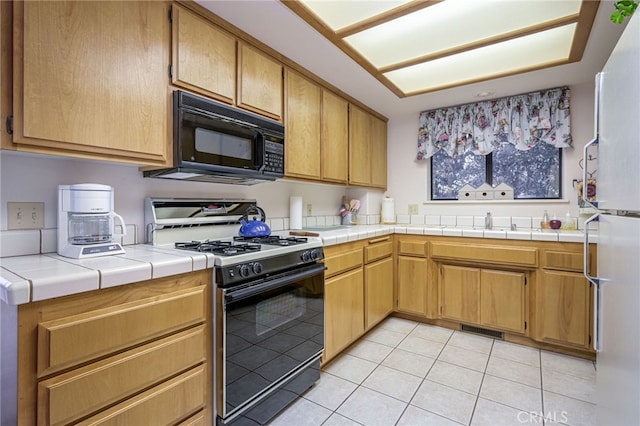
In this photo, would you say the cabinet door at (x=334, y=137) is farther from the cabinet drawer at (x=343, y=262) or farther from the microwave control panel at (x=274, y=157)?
the cabinet drawer at (x=343, y=262)

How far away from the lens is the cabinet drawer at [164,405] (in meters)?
1.10

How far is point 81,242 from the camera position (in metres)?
1.37

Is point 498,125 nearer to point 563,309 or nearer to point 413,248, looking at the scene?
point 413,248

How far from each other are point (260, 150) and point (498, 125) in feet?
7.96

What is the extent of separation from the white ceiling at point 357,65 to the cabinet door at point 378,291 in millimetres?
1586

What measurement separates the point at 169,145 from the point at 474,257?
2479mm

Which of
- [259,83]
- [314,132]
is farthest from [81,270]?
[314,132]

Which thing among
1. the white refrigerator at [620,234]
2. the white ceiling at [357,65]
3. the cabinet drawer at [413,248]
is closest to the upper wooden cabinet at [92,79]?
the white ceiling at [357,65]

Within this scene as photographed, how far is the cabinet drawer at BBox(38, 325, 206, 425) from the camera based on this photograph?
97cm

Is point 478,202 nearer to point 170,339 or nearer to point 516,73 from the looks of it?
point 516,73

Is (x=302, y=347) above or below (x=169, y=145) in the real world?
below

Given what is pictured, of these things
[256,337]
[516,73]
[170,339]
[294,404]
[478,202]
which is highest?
[516,73]

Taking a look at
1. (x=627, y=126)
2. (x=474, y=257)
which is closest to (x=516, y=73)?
(x=474, y=257)

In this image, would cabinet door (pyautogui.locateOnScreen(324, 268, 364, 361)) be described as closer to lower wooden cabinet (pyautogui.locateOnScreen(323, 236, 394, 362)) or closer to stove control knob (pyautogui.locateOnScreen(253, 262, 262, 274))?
lower wooden cabinet (pyautogui.locateOnScreen(323, 236, 394, 362))
